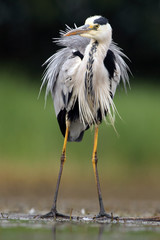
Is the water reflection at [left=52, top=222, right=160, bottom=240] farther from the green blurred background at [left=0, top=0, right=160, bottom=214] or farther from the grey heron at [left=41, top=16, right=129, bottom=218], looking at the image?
the green blurred background at [left=0, top=0, right=160, bottom=214]

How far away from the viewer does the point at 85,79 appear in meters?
5.82

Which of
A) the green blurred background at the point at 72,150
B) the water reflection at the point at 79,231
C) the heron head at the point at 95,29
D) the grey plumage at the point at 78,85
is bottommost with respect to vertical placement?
the water reflection at the point at 79,231

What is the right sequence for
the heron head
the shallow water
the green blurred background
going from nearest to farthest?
the shallow water
the heron head
the green blurred background

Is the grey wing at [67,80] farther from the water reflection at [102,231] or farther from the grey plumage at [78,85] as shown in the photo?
the water reflection at [102,231]

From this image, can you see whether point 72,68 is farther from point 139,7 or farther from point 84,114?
point 139,7

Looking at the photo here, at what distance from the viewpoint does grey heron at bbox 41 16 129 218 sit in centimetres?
565

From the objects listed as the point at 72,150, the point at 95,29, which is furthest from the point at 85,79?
the point at 72,150

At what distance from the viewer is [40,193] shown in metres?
8.15

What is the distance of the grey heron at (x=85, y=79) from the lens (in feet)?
18.5

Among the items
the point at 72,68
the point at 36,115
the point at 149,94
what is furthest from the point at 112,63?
the point at 149,94

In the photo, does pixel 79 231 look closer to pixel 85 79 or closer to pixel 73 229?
pixel 73 229

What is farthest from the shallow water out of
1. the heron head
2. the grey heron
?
the heron head

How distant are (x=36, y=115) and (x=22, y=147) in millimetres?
703

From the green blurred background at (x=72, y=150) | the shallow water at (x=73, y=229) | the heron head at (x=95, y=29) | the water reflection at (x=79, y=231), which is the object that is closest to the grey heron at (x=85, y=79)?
the heron head at (x=95, y=29)
